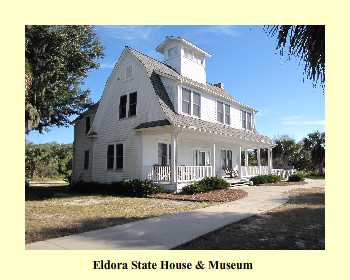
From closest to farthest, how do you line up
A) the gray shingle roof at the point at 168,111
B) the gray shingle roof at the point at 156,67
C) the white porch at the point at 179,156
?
the white porch at the point at 179,156 < the gray shingle roof at the point at 168,111 < the gray shingle roof at the point at 156,67

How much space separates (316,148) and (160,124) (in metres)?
35.1

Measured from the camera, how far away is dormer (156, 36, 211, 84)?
23.7m

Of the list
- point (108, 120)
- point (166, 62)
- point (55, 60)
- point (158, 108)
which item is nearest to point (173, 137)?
point (158, 108)

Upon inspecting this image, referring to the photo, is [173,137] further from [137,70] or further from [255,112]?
[255,112]

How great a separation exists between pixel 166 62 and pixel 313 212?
1647 centimetres

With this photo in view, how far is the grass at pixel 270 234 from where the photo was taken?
6645mm

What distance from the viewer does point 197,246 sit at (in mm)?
6570

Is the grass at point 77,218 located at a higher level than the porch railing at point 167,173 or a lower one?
lower

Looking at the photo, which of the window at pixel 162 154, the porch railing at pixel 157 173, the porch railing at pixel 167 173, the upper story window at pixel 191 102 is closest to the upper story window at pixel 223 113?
the upper story window at pixel 191 102

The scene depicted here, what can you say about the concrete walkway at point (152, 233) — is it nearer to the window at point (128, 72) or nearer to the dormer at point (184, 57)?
the window at point (128, 72)

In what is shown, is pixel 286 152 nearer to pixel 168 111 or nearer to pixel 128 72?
pixel 128 72

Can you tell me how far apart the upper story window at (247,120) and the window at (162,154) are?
29.2ft

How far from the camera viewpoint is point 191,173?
1947cm

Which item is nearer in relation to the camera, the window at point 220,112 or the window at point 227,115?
the window at point 220,112
